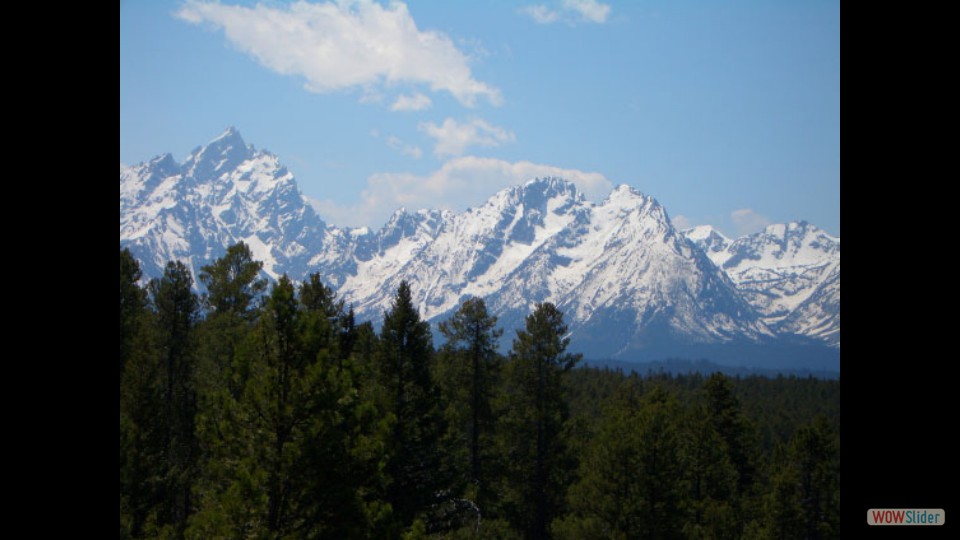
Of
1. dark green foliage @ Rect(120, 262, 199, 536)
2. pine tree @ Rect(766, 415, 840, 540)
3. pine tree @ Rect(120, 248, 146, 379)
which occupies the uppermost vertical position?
pine tree @ Rect(120, 248, 146, 379)

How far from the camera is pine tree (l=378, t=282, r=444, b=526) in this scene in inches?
964

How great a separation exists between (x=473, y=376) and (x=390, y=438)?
11.3 m

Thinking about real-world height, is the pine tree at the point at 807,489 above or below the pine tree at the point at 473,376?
below

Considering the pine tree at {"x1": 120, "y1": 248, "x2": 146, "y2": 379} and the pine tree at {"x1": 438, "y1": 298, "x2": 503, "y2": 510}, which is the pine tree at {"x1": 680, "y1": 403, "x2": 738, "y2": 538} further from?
the pine tree at {"x1": 120, "y1": 248, "x2": 146, "y2": 379}

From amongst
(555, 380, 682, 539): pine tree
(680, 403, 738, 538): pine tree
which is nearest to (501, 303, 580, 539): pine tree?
(555, 380, 682, 539): pine tree

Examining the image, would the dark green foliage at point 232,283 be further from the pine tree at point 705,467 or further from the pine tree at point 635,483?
the pine tree at point 705,467

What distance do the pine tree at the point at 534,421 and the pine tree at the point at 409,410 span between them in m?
8.00

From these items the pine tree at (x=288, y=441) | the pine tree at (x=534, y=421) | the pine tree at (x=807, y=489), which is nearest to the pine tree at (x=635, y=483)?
the pine tree at (x=534, y=421)

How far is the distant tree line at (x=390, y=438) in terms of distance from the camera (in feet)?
47.3

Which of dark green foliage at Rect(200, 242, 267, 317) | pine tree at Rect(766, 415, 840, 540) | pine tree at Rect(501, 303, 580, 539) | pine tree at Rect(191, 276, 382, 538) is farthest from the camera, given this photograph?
pine tree at Rect(501, 303, 580, 539)

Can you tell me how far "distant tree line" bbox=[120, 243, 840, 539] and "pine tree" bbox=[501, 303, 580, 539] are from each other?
3.4 inches
